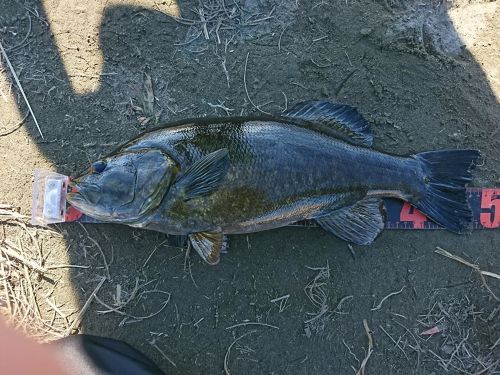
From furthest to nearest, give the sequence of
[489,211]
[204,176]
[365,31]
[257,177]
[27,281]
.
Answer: [365,31] → [489,211] → [27,281] → [257,177] → [204,176]

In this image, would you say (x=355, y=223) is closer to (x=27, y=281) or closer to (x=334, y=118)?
(x=334, y=118)

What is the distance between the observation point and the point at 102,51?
11.8 ft

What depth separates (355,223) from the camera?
3.22 metres

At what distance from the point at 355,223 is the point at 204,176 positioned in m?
1.18

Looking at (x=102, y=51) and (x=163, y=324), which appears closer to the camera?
(x=163, y=324)

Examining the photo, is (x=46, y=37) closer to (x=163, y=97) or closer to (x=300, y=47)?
(x=163, y=97)

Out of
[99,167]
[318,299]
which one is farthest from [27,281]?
→ [318,299]

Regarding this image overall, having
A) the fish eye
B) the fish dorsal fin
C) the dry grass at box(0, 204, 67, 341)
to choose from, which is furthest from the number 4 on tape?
the dry grass at box(0, 204, 67, 341)

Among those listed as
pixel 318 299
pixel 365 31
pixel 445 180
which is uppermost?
pixel 365 31

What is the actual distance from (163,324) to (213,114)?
5.61 ft

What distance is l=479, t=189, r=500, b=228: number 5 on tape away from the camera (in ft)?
11.5

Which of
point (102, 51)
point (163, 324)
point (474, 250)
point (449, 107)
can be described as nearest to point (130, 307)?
point (163, 324)

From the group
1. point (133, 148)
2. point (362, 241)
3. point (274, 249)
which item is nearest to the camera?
point (133, 148)

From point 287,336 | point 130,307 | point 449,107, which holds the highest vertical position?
point 449,107
